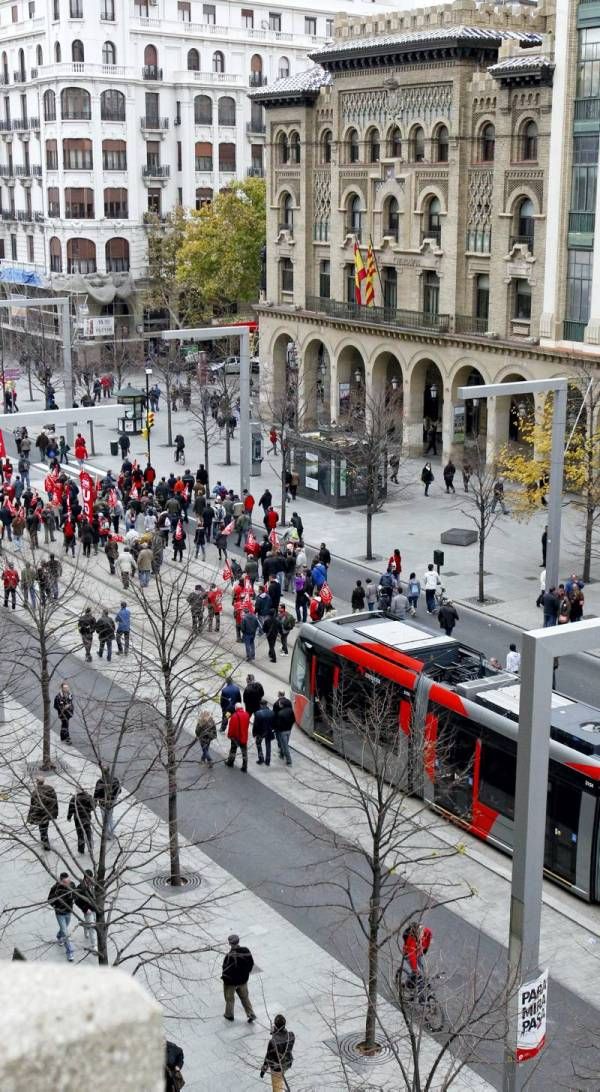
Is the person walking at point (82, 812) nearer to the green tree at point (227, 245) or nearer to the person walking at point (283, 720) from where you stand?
the person walking at point (283, 720)

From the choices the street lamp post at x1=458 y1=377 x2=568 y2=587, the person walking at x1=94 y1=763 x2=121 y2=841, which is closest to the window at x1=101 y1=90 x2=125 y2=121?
the street lamp post at x1=458 y1=377 x2=568 y2=587

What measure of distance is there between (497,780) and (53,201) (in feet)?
220

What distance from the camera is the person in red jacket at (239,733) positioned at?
78.3ft

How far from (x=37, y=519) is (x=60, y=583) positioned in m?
4.55

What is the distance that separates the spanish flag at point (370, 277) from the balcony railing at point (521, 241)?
7878mm

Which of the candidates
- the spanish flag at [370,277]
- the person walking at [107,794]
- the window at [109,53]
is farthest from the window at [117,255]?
the person walking at [107,794]

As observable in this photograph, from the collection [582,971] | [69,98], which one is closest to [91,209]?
[69,98]

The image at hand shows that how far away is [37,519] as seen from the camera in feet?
131

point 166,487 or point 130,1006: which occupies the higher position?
point 130,1006

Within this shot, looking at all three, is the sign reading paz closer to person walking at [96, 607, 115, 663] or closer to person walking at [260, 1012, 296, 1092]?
person walking at [260, 1012, 296, 1092]

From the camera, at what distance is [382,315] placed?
5756 centimetres

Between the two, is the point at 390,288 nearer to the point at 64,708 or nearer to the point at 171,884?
the point at 64,708

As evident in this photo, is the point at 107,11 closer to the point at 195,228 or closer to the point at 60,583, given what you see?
the point at 195,228

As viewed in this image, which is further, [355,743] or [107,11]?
[107,11]
